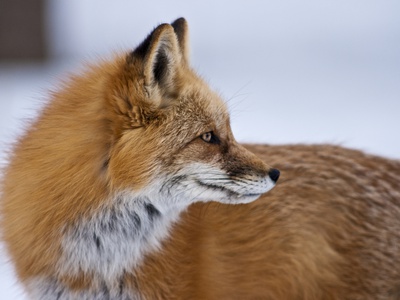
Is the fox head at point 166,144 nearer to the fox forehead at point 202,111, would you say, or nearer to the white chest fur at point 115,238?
the fox forehead at point 202,111

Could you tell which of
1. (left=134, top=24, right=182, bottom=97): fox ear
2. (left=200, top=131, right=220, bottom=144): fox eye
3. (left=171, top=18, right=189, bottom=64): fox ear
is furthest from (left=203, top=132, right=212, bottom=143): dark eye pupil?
(left=171, top=18, right=189, bottom=64): fox ear

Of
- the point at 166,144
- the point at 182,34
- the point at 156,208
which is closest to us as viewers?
the point at 166,144

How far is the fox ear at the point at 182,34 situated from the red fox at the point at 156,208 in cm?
→ 1

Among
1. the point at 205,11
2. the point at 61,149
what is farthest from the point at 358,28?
the point at 61,149

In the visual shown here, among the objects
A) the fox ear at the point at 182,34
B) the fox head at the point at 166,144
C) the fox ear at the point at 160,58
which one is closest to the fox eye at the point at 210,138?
the fox head at the point at 166,144

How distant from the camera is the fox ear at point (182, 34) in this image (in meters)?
2.68

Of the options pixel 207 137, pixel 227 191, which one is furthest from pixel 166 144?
pixel 227 191

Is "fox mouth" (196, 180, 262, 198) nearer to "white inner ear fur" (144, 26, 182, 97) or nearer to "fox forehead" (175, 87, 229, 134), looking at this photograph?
"fox forehead" (175, 87, 229, 134)

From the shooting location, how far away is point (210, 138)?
2469mm

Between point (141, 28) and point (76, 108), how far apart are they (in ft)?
14.7

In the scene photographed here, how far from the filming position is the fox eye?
96.7 inches

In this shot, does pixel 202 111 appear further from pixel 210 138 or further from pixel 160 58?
pixel 160 58

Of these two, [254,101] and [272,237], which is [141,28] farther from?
[272,237]

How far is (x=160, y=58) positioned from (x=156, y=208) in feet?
1.97
